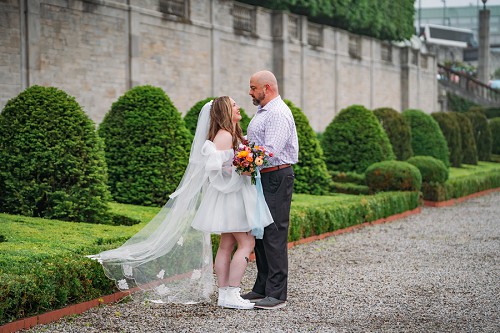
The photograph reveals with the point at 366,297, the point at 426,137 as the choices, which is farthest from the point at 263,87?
the point at 426,137

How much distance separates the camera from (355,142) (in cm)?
1906

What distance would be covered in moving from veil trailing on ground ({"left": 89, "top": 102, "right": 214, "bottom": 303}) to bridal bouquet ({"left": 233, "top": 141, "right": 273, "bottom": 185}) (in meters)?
0.48

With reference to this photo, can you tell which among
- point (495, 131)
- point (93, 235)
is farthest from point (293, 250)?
point (495, 131)

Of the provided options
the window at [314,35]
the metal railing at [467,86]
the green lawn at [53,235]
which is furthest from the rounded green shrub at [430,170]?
the metal railing at [467,86]

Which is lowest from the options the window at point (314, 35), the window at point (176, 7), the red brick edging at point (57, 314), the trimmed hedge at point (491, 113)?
the red brick edging at point (57, 314)

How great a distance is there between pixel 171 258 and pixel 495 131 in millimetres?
28803

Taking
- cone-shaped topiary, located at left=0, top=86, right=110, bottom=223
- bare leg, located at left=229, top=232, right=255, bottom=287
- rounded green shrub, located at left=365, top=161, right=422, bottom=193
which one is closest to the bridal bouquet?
bare leg, located at left=229, top=232, right=255, bottom=287

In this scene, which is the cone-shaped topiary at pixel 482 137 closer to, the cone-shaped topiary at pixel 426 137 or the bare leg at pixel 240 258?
the cone-shaped topiary at pixel 426 137

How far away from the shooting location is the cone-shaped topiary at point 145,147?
1235cm

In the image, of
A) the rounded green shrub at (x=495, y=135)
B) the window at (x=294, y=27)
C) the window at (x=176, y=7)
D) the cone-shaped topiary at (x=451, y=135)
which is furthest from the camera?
the rounded green shrub at (x=495, y=135)

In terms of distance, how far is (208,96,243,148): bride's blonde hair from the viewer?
23.6 feet

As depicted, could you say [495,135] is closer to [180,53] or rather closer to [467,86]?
[467,86]

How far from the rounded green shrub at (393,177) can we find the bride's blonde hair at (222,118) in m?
9.67

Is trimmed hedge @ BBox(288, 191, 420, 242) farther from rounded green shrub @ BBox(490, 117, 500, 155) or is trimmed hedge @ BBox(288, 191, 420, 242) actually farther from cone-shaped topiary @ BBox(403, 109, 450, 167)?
rounded green shrub @ BBox(490, 117, 500, 155)
